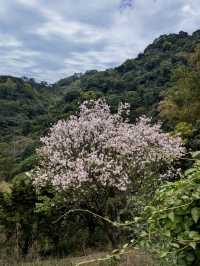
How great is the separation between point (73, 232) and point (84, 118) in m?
3.67

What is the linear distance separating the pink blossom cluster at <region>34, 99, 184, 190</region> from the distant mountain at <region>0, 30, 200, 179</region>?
23.5m

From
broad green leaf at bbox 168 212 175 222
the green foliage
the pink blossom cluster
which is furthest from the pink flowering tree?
broad green leaf at bbox 168 212 175 222

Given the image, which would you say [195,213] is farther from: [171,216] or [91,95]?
[91,95]

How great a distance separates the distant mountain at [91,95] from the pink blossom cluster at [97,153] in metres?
23.5

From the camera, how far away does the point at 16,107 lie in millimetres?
81625

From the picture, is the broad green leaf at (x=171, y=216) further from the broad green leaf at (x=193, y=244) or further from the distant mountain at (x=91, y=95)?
the distant mountain at (x=91, y=95)

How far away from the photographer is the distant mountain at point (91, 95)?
4347cm

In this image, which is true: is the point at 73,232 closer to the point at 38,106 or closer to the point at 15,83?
the point at 38,106

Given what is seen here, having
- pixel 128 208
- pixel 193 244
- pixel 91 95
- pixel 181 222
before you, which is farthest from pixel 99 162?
pixel 91 95

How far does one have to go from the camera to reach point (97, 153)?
420 inches

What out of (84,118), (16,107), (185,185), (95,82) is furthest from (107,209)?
(16,107)

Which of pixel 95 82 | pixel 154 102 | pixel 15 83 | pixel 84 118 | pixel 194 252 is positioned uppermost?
pixel 15 83

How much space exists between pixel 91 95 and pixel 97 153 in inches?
1256

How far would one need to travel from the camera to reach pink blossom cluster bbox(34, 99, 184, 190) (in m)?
10.2
